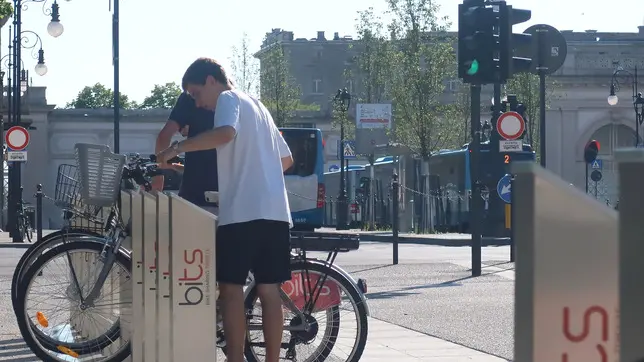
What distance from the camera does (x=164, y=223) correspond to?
5.76 meters

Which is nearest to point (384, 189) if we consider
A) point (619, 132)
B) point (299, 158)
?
point (299, 158)

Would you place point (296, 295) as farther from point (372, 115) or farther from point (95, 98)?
point (95, 98)

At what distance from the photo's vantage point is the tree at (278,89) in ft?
198

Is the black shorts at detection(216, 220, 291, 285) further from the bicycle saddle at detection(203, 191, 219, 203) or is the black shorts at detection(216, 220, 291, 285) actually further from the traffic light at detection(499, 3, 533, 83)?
the traffic light at detection(499, 3, 533, 83)

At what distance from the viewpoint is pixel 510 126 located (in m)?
20.0

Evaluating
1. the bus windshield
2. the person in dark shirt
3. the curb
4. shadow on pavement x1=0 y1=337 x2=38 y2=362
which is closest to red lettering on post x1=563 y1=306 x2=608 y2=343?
the person in dark shirt

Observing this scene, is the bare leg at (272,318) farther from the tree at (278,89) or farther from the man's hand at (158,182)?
the tree at (278,89)

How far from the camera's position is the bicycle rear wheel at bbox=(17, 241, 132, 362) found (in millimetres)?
6691

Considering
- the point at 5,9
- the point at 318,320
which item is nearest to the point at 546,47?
the point at 318,320

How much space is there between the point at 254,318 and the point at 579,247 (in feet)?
12.9

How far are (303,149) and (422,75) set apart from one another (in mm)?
15771

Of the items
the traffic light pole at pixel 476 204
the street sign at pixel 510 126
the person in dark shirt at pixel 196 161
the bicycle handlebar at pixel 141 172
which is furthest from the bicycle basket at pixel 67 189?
the street sign at pixel 510 126

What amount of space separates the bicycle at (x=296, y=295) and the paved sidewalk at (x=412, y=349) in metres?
1.06

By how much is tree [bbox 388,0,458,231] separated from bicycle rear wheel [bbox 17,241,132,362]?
129 feet
